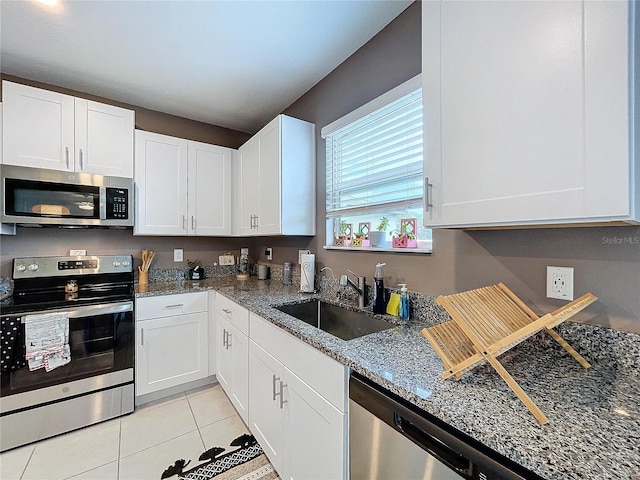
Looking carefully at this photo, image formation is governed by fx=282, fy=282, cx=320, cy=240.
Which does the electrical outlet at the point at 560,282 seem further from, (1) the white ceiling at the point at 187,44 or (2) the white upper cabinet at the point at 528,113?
(1) the white ceiling at the point at 187,44

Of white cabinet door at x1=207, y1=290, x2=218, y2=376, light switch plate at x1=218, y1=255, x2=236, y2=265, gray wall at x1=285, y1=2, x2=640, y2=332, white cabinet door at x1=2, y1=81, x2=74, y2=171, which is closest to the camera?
gray wall at x1=285, y1=2, x2=640, y2=332

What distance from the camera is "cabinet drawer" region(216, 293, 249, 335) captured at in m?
1.80

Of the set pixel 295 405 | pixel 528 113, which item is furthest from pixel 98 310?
pixel 528 113

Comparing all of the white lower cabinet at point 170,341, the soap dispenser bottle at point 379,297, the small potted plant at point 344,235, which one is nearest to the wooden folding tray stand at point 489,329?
the soap dispenser bottle at point 379,297

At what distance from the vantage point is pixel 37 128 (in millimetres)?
1985

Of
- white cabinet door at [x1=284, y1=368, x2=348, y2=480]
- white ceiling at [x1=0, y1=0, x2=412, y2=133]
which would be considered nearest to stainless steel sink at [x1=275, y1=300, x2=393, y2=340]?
white cabinet door at [x1=284, y1=368, x2=348, y2=480]

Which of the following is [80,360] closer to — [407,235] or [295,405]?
[295,405]

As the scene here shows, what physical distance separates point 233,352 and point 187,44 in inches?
81.1

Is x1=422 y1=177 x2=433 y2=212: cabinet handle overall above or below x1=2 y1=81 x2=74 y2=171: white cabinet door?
below

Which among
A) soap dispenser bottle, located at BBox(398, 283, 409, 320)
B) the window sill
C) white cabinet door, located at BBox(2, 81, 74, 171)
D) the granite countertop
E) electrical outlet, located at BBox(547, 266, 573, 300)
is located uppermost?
white cabinet door, located at BBox(2, 81, 74, 171)

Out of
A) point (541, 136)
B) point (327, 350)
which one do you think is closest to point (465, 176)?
point (541, 136)

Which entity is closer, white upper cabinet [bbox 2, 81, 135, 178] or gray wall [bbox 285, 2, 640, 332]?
gray wall [bbox 285, 2, 640, 332]

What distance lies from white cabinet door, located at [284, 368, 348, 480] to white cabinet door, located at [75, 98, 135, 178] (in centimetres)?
215

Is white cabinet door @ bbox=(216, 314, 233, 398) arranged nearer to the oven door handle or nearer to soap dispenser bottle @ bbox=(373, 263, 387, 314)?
the oven door handle
